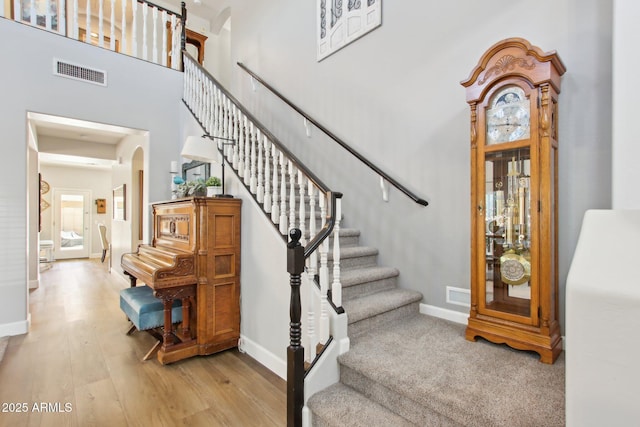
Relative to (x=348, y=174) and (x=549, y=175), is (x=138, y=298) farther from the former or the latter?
(x=549, y=175)

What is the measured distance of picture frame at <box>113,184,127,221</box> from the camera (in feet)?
20.6

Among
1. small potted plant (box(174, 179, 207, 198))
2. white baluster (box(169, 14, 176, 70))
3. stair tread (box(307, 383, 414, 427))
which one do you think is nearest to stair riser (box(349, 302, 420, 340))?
stair tread (box(307, 383, 414, 427))

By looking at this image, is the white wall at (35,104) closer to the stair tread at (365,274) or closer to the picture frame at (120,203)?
the picture frame at (120,203)

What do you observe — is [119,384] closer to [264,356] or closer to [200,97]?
[264,356]

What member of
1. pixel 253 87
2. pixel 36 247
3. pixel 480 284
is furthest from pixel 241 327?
pixel 36 247

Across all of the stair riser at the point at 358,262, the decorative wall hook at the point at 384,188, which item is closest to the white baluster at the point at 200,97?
the decorative wall hook at the point at 384,188

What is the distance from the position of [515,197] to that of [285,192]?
1.81 meters

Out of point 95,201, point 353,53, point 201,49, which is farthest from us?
point 95,201

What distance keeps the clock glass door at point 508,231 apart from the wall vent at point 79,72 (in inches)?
185

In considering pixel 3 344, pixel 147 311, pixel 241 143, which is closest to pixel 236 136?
pixel 241 143

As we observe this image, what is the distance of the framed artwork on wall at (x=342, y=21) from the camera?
3121mm

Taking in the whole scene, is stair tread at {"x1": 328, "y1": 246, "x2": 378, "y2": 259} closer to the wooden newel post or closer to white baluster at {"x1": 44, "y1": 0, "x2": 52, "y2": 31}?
the wooden newel post

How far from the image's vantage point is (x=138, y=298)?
3.07 meters

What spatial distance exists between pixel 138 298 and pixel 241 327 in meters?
1.10
